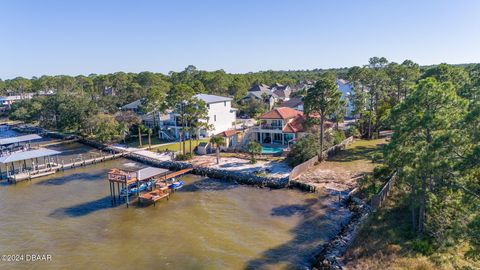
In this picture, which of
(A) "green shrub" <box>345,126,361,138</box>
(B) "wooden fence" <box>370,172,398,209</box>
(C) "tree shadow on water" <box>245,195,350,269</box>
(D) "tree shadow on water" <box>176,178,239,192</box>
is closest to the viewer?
(C) "tree shadow on water" <box>245,195,350,269</box>

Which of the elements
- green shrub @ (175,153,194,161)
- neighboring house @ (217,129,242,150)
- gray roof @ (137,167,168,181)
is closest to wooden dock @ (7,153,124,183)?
green shrub @ (175,153,194,161)

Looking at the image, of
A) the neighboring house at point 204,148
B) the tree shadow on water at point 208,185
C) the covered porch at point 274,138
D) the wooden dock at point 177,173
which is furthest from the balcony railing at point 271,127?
the tree shadow on water at point 208,185

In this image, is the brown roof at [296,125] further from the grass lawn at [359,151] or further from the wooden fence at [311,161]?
the grass lawn at [359,151]

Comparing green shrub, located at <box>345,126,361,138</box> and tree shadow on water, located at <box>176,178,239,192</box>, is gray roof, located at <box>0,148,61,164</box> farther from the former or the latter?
green shrub, located at <box>345,126,361,138</box>

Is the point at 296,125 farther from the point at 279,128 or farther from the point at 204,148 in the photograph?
the point at 204,148

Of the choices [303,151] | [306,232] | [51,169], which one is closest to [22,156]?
[51,169]

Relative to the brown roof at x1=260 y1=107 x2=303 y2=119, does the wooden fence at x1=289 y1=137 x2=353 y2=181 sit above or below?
below
